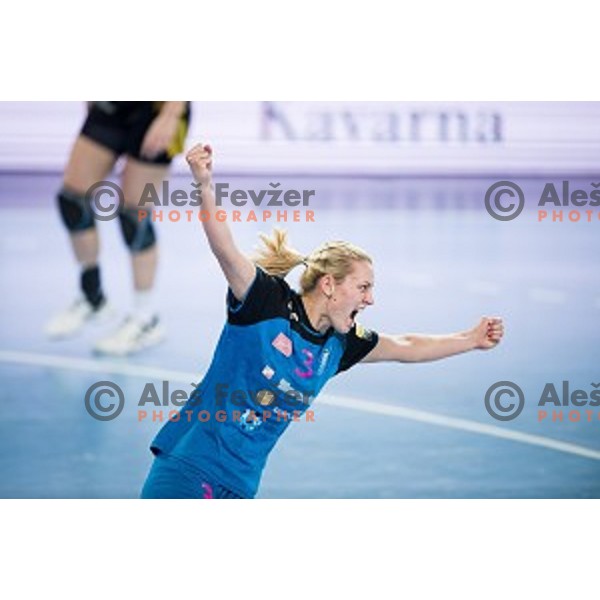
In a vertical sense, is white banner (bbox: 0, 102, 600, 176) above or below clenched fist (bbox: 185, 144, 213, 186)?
above

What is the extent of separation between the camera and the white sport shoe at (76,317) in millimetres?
4945

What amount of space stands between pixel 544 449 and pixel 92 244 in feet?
6.48

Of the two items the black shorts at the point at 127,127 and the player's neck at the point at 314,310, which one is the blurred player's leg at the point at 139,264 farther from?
the player's neck at the point at 314,310

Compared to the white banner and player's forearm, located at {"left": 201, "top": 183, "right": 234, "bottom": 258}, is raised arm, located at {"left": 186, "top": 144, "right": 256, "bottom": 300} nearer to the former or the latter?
player's forearm, located at {"left": 201, "top": 183, "right": 234, "bottom": 258}

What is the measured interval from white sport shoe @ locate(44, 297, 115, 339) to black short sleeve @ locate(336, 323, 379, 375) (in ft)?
3.84

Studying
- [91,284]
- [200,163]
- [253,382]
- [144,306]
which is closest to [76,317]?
[91,284]

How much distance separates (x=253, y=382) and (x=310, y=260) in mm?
447

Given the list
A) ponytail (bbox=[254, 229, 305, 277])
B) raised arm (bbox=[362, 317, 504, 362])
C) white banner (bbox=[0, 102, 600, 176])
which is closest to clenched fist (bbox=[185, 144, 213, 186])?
ponytail (bbox=[254, 229, 305, 277])

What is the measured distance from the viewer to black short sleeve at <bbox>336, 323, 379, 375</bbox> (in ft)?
13.9

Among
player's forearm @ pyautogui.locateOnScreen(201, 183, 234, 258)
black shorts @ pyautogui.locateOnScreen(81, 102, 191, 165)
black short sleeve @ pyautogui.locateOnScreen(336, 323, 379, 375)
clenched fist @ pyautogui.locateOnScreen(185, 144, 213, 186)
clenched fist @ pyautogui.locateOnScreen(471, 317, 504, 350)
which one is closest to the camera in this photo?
clenched fist @ pyautogui.locateOnScreen(185, 144, 213, 186)

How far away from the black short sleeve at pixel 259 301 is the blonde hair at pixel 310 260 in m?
0.12

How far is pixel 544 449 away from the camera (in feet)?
16.4
